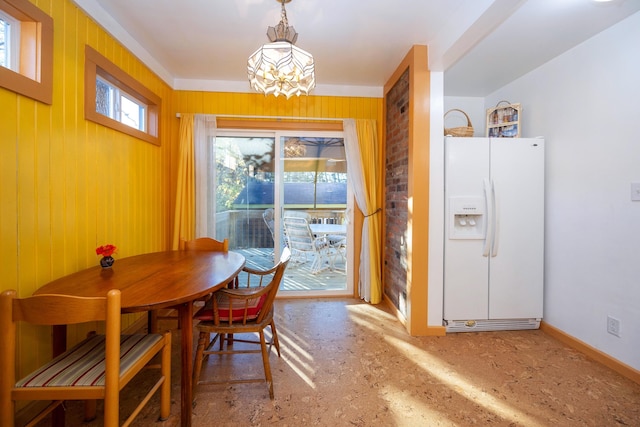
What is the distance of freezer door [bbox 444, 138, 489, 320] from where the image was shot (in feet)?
7.70

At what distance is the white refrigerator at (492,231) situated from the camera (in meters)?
2.35

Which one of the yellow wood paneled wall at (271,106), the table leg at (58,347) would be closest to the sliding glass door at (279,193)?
the yellow wood paneled wall at (271,106)

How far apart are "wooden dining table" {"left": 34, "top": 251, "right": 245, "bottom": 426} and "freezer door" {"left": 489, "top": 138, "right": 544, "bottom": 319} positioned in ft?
7.33

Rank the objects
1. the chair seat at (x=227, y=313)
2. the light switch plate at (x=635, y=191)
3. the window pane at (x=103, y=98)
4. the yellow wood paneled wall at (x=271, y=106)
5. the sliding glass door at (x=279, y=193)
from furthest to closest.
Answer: the sliding glass door at (x=279, y=193)
the yellow wood paneled wall at (x=271, y=106)
the window pane at (x=103, y=98)
the light switch plate at (x=635, y=191)
the chair seat at (x=227, y=313)

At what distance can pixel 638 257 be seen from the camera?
5.98 ft

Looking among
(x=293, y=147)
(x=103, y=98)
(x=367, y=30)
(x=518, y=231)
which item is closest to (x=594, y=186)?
(x=518, y=231)

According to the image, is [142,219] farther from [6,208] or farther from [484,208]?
[484,208]

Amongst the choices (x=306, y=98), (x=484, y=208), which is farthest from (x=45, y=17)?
(x=484, y=208)

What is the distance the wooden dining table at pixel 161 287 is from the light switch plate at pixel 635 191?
106 inches

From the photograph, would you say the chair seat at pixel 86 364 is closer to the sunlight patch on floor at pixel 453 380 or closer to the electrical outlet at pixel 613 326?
the sunlight patch on floor at pixel 453 380

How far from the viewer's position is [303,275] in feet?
11.7

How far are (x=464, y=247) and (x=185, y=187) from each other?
2.83 m

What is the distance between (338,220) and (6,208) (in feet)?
8.78

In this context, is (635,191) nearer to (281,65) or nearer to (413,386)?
(413,386)
